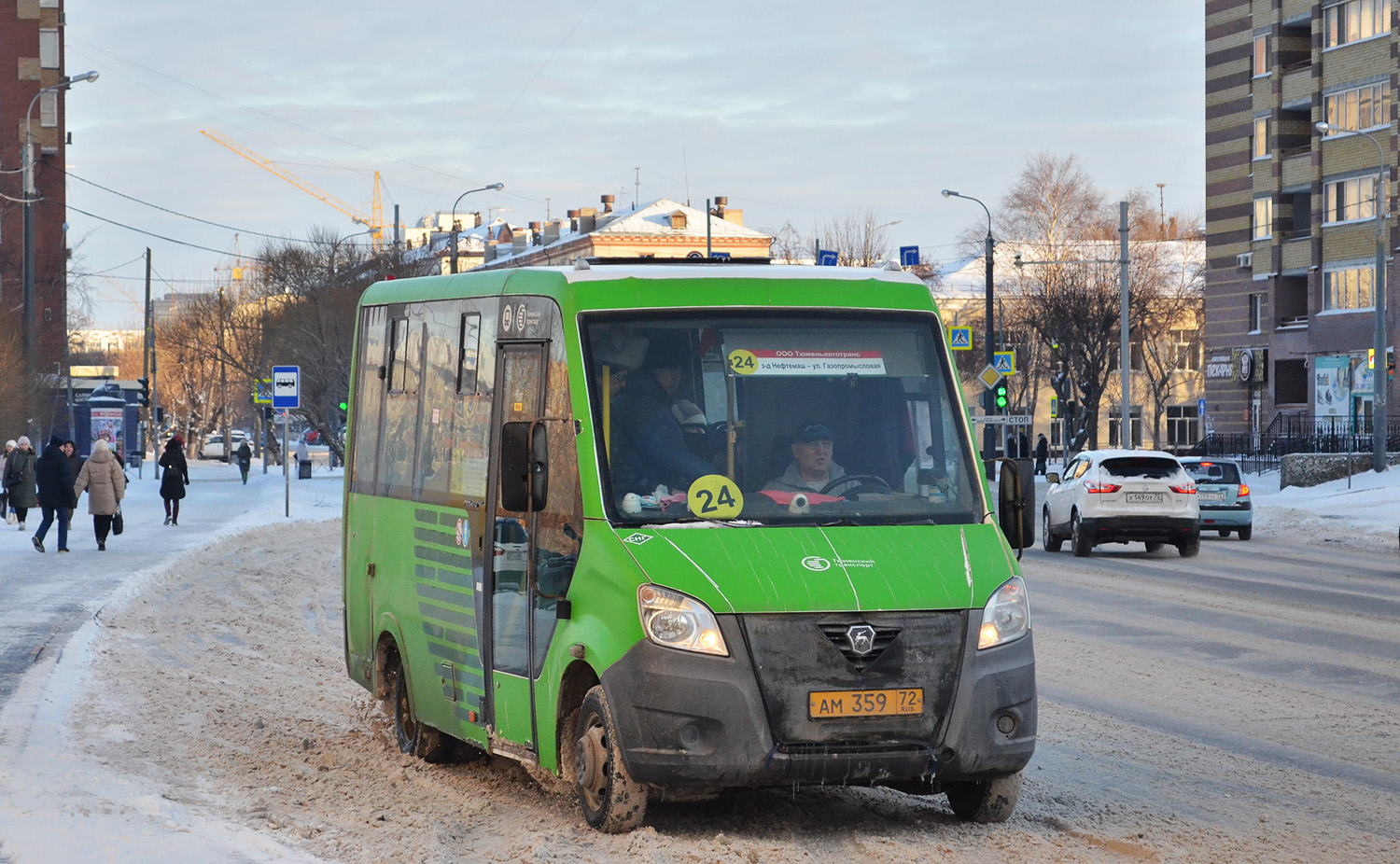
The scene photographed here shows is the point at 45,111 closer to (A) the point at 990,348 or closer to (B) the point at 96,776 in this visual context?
(A) the point at 990,348

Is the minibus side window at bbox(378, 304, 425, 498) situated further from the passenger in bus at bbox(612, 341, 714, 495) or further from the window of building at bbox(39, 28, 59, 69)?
the window of building at bbox(39, 28, 59, 69)

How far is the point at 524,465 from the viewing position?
7.55 metres

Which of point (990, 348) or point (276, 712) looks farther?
point (990, 348)

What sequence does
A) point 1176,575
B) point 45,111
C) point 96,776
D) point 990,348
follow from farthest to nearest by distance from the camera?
point 45,111
point 990,348
point 1176,575
point 96,776

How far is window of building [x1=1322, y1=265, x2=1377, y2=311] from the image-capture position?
59969 millimetres

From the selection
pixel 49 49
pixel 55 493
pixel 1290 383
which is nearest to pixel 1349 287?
pixel 1290 383

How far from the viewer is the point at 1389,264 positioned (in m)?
57.0

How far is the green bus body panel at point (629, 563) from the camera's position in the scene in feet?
23.2

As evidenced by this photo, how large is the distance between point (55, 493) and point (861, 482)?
20.3m

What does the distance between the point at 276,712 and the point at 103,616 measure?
638 centimetres

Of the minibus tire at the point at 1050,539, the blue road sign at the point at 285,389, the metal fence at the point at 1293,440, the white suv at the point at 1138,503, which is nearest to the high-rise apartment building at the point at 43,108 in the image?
the blue road sign at the point at 285,389

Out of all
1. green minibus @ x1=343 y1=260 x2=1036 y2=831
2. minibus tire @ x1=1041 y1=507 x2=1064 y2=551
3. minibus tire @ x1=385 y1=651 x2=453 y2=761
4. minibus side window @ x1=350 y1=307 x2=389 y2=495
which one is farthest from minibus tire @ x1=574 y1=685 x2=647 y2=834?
minibus tire @ x1=1041 y1=507 x2=1064 y2=551

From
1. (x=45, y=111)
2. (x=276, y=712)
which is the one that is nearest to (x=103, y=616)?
(x=276, y=712)

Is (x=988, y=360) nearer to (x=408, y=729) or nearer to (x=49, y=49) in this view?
(x=408, y=729)
